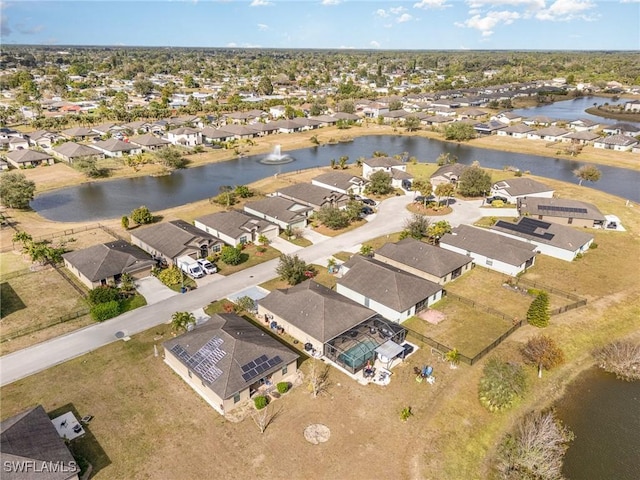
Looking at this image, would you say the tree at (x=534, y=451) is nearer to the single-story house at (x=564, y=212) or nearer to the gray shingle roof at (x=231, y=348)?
the gray shingle roof at (x=231, y=348)

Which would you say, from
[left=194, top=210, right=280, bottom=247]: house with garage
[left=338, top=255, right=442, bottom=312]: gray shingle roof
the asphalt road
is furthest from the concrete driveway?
[left=338, top=255, right=442, bottom=312]: gray shingle roof

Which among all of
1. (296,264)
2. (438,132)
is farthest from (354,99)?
(296,264)

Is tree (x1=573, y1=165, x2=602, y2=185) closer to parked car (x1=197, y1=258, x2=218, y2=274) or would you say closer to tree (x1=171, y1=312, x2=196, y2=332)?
parked car (x1=197, y1=258, x2=218, y2=274)

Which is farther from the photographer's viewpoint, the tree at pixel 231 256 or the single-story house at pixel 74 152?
the single-story house at pixel 74 152

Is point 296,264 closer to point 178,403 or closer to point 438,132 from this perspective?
point 178,403

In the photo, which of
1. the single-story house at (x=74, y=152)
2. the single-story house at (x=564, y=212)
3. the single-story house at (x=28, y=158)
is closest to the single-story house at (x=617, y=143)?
the single-story house at (x=564, y=212)

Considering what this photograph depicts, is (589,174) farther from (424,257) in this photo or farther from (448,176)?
(424,257)
